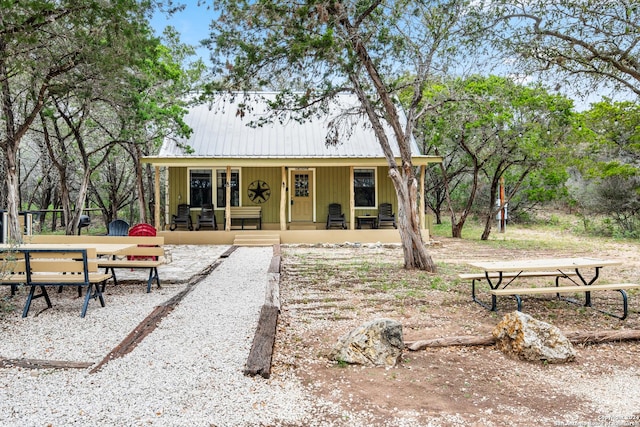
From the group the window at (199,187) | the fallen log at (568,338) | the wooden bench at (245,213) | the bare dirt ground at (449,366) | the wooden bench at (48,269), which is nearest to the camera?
the bare dirt ground at (449,366)

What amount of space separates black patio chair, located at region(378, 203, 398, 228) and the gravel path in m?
9.46

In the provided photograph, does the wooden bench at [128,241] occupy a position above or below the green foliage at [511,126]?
below

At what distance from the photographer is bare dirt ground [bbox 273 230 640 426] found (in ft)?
9.75

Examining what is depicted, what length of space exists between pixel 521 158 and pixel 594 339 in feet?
36.5

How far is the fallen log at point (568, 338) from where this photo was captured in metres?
4.22

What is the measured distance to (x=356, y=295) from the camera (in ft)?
21.6

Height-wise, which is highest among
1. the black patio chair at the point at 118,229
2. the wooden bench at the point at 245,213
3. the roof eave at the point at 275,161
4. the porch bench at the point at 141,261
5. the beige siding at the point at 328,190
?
the roof eave at the point at 275,161

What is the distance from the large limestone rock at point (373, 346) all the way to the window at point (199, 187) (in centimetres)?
1235

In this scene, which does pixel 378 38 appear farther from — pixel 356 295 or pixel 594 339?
pixel 594 339

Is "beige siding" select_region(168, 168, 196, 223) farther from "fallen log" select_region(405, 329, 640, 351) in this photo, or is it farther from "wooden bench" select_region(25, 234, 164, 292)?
"fallen log" select_region(405, 329, 640, 351)

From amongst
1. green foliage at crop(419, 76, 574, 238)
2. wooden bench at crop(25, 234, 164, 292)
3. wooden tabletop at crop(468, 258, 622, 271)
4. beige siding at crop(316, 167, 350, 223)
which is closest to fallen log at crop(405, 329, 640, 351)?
wooden tabletop at crop(468, 258, 622, 271)

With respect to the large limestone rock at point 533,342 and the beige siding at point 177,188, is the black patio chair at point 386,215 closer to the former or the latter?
the beige siding at point 177,188

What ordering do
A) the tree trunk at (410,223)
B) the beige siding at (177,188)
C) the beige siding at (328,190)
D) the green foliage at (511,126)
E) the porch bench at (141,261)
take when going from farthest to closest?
1. the beige siding at (328,190)
2. the beige siding at (177,188)
3. the green foliage at (511,126)
4. the tree trunk at (410,223)
5. the porch bench at (141,261)

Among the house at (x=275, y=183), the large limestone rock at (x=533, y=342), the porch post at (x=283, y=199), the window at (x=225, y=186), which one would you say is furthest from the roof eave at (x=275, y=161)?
the large limestone rock at (x=533, y=342)
